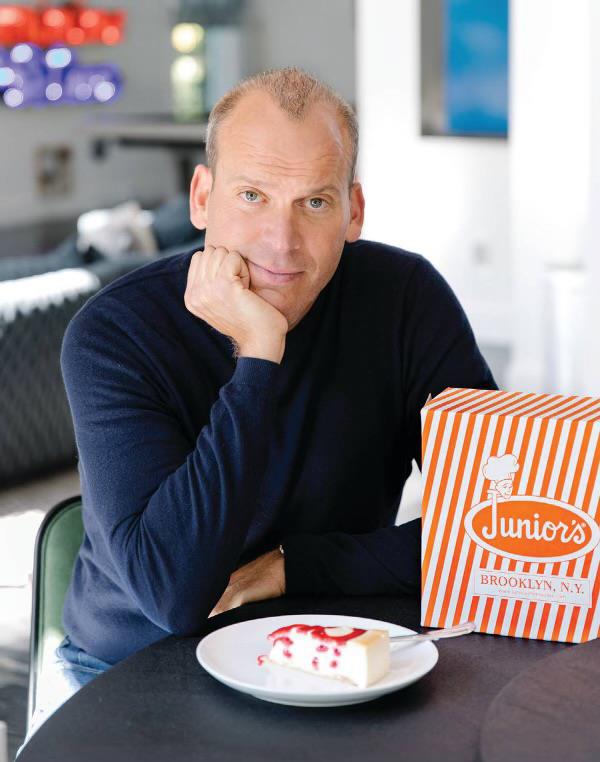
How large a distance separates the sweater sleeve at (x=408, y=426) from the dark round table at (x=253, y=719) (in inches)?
7.3

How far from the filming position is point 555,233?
520 cm

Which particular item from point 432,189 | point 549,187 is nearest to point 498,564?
point 549,187

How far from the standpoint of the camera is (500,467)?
4.08 ft

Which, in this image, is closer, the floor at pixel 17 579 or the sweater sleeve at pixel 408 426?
the sweater sleeve at pixel 408 426

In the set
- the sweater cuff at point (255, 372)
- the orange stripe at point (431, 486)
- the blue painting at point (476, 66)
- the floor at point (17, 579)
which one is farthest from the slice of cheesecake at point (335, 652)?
the blue painting at point (476, 66)

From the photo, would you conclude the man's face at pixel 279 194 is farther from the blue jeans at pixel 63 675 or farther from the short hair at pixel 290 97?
the blue jeans at pixel 63 675

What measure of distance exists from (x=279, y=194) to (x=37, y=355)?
3053 millimetres

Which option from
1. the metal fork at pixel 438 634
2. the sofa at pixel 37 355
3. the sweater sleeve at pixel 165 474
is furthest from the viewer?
the sofa at pixel 37 355

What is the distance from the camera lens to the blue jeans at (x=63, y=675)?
1.52 m

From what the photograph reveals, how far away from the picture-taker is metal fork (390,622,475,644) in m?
1.19

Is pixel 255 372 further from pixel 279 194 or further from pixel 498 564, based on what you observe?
pixel 498 564

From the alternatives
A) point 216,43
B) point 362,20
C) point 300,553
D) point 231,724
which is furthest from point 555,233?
point 216,43

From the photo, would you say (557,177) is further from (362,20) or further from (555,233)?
(362,20)

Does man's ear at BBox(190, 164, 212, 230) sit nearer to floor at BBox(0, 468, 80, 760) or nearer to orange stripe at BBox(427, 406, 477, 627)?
orange stripe at BBox(427, 406, 477, 627)
